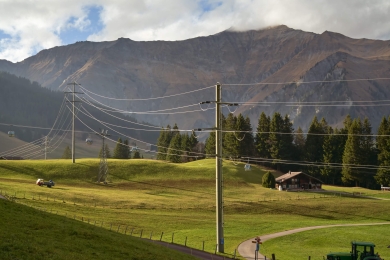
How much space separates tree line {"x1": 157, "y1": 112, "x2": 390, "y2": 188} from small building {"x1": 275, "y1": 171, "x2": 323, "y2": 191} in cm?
638

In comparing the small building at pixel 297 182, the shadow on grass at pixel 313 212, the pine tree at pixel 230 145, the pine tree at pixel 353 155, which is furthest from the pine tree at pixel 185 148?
the shadow on grass at pixel 313 212

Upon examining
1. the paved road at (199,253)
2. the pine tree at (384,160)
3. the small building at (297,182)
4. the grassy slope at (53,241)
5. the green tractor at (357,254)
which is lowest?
the paved road at (199,253)

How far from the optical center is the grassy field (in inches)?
2430

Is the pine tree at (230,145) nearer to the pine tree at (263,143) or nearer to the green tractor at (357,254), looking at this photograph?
the pine tree at (263,143)

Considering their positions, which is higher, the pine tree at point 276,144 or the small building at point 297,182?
the pine tree at point 276,144

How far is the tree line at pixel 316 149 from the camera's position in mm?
129375

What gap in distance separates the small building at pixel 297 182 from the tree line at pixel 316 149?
20.9ft

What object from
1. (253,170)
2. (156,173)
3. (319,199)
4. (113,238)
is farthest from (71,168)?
(113,238)

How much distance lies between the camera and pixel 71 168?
116312mm

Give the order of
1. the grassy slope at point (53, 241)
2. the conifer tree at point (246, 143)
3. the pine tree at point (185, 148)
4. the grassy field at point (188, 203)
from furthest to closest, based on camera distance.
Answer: the pine tree at point (185, 148) → the conifer tree at point (246, 143) → the grassy field at point (188, 203) → the grassy slope at point (53, 241)

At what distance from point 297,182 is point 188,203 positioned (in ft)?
132

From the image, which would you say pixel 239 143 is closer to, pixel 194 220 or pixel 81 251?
pixel 194 220

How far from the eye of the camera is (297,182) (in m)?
118

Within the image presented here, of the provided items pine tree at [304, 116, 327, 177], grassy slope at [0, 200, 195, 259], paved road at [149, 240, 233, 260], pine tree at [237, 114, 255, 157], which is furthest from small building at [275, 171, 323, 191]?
grassy slope at [0, 200, 195, 259]
